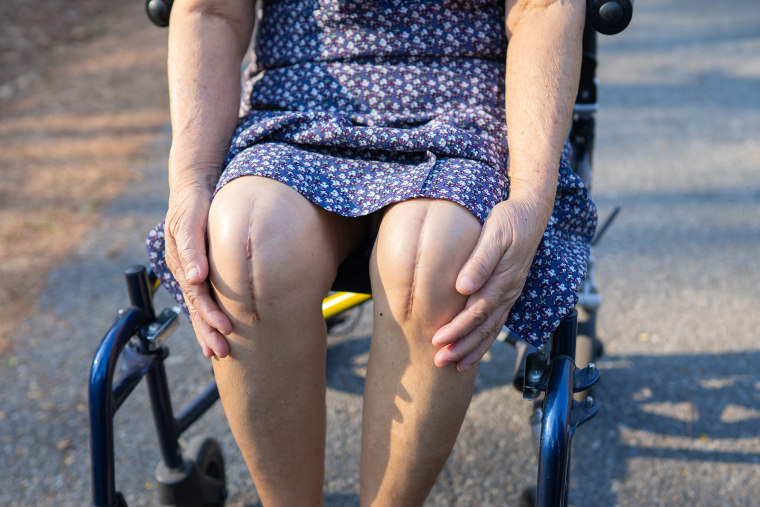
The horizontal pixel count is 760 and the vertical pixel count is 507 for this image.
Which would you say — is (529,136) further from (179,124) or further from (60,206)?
(60,206)

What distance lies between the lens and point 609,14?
1220 millimetres

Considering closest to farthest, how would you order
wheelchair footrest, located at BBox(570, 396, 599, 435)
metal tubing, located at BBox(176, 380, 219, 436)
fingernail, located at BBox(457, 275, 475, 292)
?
1. fingernail, located at BBox(457, 275, 475, 292)
2. wheelchair footrest, located at BBox(570, 396, 599, 435)
3. metal tubing, located at BBox(176, 380, 219, 436)

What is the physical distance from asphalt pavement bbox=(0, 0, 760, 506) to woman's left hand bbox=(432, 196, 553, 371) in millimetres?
784

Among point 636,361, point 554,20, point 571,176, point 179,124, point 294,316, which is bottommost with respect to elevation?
point 636,361

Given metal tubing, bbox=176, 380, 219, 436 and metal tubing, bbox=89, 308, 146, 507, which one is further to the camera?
metal tubing, bbox=176, 380, 219, 436

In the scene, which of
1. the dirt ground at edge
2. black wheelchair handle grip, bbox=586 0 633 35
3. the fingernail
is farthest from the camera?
the dirt ground at edge

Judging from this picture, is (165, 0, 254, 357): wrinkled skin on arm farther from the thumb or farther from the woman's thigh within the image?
the thumb

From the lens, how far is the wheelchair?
101cm

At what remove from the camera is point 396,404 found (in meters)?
1.02

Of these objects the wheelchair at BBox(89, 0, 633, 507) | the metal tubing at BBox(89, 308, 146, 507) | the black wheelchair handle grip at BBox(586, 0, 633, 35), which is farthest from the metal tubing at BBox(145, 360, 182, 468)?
the black wheelchair handle grip at BBox(586, 0, 633, 35)

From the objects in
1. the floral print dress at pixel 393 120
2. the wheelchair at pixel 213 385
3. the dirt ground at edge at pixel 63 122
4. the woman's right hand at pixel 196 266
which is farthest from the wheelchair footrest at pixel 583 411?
the dirt ground at edge at pixel 63 122

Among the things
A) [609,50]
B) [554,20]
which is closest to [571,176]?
[554,20]

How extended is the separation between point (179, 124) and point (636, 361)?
152 cm

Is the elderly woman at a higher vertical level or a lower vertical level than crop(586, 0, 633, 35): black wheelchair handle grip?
lower
